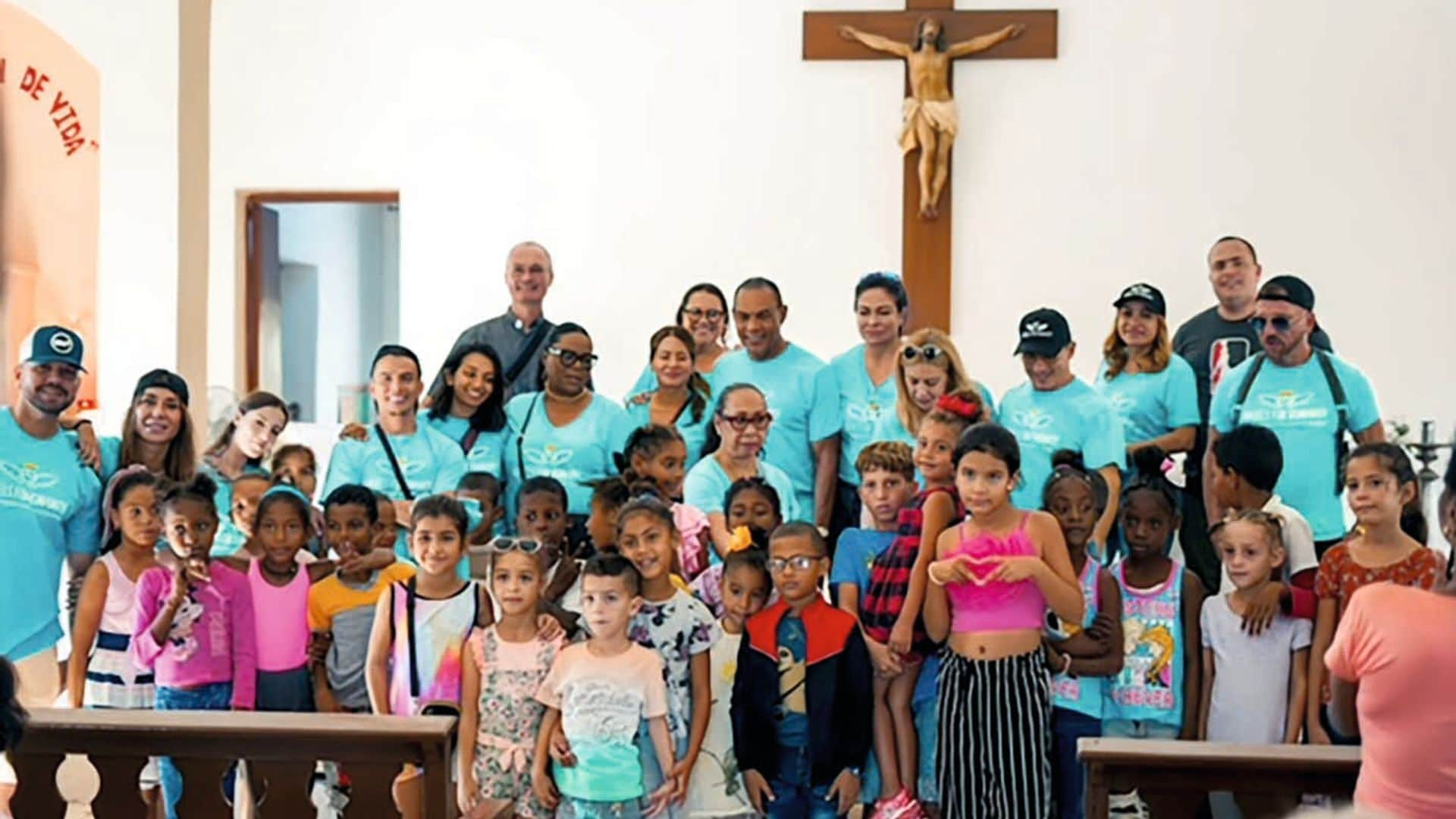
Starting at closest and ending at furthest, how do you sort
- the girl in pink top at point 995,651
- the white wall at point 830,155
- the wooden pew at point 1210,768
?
1. the wooden pew at point 1210,768
2. the girl in pink top at point 995,651
3. the white wall at point 830,155

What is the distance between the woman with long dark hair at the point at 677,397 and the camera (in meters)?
4.88

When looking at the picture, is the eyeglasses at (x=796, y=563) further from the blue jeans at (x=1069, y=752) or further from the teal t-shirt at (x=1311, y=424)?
the teal t-shirt at (x=1311, y=424)

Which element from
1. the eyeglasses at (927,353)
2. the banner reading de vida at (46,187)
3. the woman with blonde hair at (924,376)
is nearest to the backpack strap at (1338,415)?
the woman with blonde hair at (924,376)

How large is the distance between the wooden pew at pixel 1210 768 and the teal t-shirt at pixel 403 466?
88.4 inches

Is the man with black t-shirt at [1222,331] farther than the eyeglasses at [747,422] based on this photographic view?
Yes

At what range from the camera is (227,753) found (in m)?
3.14

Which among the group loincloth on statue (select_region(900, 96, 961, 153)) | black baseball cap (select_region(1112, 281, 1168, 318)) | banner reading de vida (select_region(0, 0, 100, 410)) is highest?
loincloth on statue (select_region(900, 96, 961, 153))

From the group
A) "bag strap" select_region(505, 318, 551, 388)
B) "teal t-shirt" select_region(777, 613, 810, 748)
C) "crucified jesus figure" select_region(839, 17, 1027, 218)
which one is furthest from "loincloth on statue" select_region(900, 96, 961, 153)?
"teal t-shirt" select_region(777, 613, 810, 748)

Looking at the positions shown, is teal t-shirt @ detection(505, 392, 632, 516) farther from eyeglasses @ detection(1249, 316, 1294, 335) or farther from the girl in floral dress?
eyeglasses @ detection(1249, 316, 1294, 335)

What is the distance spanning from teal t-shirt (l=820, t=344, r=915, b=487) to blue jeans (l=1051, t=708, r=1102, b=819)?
3.38 ft

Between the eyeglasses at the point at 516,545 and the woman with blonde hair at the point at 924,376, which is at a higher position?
the woman with blonde hair at the point at 924,376

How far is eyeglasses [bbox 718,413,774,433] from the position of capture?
4469 millimetres

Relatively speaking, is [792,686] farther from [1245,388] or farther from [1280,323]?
→ [1280,323]

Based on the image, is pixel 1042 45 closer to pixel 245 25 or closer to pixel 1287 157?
pixel 1287 157
